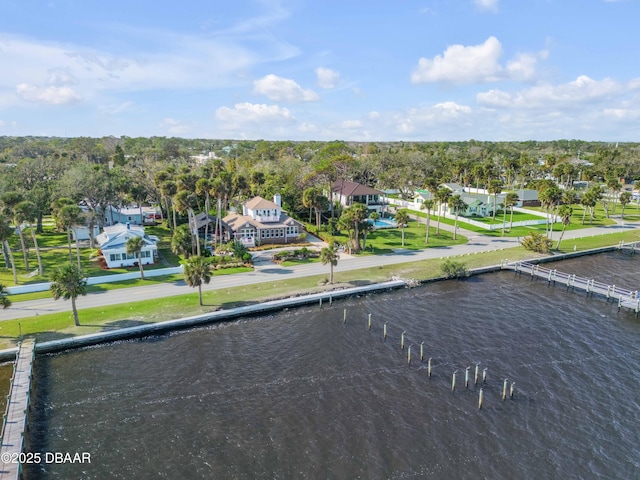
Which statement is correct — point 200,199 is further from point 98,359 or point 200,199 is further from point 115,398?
point 115,398

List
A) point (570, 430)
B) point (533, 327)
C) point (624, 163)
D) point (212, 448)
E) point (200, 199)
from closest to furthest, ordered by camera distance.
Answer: point (212, 448), point (570, 430), point (533, 327), point (200, 199), point (624, 163)

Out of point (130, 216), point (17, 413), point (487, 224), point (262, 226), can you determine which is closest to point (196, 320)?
point (17, 413)

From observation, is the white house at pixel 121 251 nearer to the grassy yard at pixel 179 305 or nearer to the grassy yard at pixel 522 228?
the grassy yard at pixel 179 305

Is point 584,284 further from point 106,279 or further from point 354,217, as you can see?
point 106,279

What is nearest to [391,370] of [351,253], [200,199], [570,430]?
[570,430]

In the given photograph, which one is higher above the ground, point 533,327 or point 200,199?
point 200,199

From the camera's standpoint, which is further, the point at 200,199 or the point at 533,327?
the point at 200,199

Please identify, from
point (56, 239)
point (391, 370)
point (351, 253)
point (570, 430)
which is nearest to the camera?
point (570, 430)
